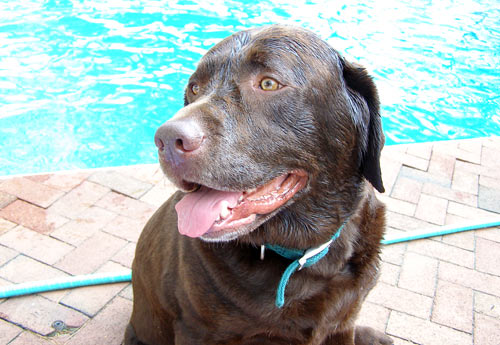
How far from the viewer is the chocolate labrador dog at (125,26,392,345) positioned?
5.72 ft

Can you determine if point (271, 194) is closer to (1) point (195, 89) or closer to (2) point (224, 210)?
(2) point (224, 210)

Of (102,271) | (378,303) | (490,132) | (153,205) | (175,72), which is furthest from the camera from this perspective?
(175,72)

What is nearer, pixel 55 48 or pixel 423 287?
pixel 423 287

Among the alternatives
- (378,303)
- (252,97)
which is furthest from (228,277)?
(378,303)

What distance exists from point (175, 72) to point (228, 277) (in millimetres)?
6025

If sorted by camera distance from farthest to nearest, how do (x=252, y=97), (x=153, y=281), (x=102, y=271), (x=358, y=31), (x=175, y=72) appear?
(x=358, y=31) < (x=175, y=72) < (x=102, y=271) < (x=153, y=281) < (x=252, y=97)

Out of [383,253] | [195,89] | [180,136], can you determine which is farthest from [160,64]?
[180,136]

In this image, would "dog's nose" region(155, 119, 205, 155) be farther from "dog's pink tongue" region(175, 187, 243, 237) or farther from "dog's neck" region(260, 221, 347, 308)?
"dog's neck" region(260, 221, 347, 308)

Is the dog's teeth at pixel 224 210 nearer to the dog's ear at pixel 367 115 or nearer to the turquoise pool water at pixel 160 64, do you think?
the dog's ear at pixel 367 115

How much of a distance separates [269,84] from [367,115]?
1.44 feet

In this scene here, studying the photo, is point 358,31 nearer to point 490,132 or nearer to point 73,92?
point 490,132

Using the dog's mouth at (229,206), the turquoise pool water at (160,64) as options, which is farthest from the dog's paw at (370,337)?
the turquoise pool water at (160,64)

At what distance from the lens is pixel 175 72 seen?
7590 millimetres

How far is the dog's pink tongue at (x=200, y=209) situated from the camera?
173 centimetres
